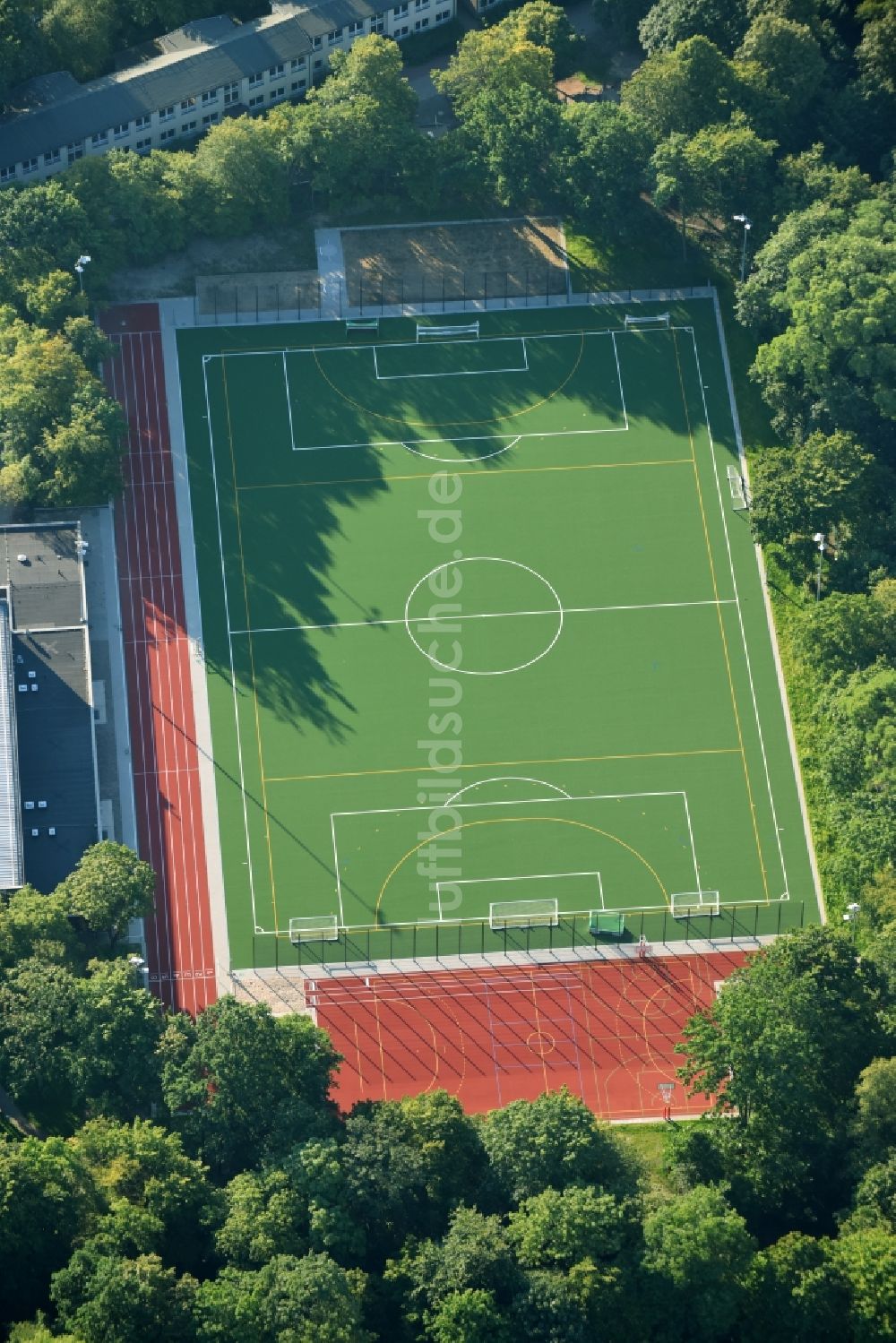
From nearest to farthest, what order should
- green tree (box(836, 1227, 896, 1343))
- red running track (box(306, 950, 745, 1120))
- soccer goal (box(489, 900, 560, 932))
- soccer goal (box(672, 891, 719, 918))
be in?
1. green tree (box(836, 1227, 896, 1343))
2. red running track (box(306, 950, 745, 1120))
3. soccer goal (box(489, 900, 560, 932))
4. soccer goal (box(672, 891, 719, 918))

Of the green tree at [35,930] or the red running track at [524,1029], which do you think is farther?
the red running track at [524,1029]

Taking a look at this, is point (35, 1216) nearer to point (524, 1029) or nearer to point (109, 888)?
point (109, 888)

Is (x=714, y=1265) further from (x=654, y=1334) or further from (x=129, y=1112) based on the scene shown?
(x=129, y=1112)

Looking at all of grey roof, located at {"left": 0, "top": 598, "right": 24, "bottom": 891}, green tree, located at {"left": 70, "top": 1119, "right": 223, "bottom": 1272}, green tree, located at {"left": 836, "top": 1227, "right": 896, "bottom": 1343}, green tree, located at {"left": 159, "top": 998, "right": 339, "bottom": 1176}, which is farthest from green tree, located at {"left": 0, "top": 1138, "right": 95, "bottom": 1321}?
green tree, located at {"left": 836, "top": 1227, "right": 896, "bottom": 1343}

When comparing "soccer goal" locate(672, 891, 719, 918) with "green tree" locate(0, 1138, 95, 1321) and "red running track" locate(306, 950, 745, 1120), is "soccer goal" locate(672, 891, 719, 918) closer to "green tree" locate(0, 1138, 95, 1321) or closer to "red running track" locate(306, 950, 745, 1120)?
"red running track" locate(306, 950, 745, 1120)

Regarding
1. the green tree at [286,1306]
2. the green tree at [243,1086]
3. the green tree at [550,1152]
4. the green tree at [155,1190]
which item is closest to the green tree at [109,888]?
the green tree at [243,1086]

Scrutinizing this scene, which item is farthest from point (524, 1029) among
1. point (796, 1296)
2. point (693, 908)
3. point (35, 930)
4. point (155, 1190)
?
point (35, 930)

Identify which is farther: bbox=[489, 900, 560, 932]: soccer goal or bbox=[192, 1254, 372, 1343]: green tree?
bbox=[489, 900, 560, 932]: soccer goal

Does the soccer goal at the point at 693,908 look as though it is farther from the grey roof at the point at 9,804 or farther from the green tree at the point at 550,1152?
the grey roof at the point at 9,804
